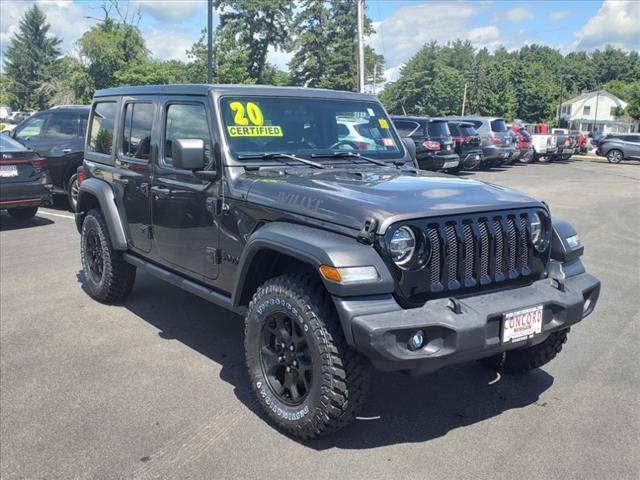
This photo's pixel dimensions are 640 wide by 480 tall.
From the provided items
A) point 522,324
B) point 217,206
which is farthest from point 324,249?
point 217,206

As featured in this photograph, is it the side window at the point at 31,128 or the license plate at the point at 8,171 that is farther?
the side window at the point at 31,128

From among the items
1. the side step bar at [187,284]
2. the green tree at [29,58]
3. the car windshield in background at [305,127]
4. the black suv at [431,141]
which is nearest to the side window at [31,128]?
the side step bar at [187,284]

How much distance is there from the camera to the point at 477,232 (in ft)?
10.9

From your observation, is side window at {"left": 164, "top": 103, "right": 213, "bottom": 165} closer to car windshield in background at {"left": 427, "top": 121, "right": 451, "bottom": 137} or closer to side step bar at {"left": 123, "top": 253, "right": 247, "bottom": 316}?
side step bar at {"left": 123, "top": 253, "right": 247, "bottom": 316}

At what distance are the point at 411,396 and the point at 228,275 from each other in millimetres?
1427

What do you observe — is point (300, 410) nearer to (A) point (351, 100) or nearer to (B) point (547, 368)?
(B) point (547, 368)

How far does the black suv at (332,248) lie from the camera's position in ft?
9.99

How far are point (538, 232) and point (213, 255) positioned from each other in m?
2.10

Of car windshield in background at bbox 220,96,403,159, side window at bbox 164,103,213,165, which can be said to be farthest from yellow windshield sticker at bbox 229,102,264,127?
side window at bbox 164,103,213,165

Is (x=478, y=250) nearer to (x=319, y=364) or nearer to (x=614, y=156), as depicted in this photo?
(x=319, y=364)

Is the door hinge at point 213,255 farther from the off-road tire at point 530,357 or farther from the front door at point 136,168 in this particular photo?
the off-road tire at point 530,357

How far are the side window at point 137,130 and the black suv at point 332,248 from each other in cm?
3

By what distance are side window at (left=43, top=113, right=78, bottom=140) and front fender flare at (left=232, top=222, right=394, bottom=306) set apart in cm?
843

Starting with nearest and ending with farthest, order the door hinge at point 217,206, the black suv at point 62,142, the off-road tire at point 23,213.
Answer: the door hinge at point 217,206 < the off-road tire at point 23,213 < the black suv at point 62,142
